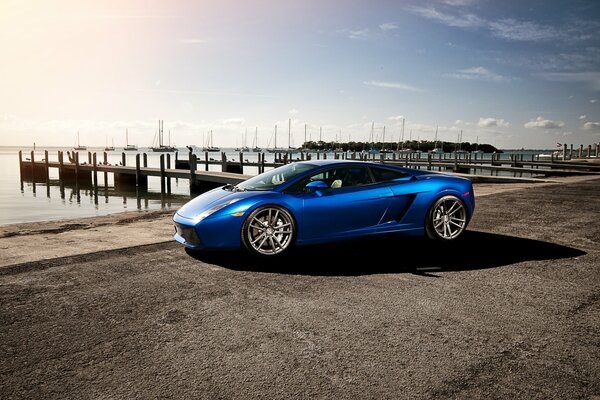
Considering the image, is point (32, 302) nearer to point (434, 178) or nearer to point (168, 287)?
point (168, 287)

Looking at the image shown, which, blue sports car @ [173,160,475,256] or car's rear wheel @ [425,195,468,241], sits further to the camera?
car's rear wheel @ [425,195,468,241]

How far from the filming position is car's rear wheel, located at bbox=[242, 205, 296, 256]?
5.25 meters

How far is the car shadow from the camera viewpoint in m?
4.98

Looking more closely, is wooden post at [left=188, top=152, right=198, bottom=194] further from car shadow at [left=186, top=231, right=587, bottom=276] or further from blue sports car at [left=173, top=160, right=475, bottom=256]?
car shadow at [left=186, top=231, right=587, bottom=276]

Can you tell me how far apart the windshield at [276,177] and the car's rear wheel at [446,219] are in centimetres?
186

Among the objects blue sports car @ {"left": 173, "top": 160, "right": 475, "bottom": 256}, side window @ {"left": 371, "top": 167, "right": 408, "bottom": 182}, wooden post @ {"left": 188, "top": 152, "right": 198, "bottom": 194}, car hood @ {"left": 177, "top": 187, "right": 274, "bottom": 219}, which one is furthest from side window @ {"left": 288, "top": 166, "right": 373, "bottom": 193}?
wooden post @ {"left": 188, "top": 152, "right": 198, "bottom": 194}

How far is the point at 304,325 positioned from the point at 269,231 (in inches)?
82.8

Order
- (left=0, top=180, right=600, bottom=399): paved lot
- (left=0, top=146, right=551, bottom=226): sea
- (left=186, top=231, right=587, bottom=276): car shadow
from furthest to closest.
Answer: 1. (left=0, top=146, right=551, bottom=226): sea
2. (left=186, top=231, right=587, bottom=276): car shadow
3. (left=0, top=180, right=600, bottom=399): paved lot

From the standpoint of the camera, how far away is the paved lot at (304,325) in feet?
8.23

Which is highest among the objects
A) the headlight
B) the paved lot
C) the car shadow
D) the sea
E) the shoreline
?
the headlight

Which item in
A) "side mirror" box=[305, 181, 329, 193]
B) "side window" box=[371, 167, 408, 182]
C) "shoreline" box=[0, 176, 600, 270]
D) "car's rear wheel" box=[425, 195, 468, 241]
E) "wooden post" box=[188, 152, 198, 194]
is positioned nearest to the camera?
"side mirror" box=[305, 181, 329, 193]

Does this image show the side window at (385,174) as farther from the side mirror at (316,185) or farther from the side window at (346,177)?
the side mirror at (316,185)

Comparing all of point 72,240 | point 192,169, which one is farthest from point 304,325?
point 192,169

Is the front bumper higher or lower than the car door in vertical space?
lower
